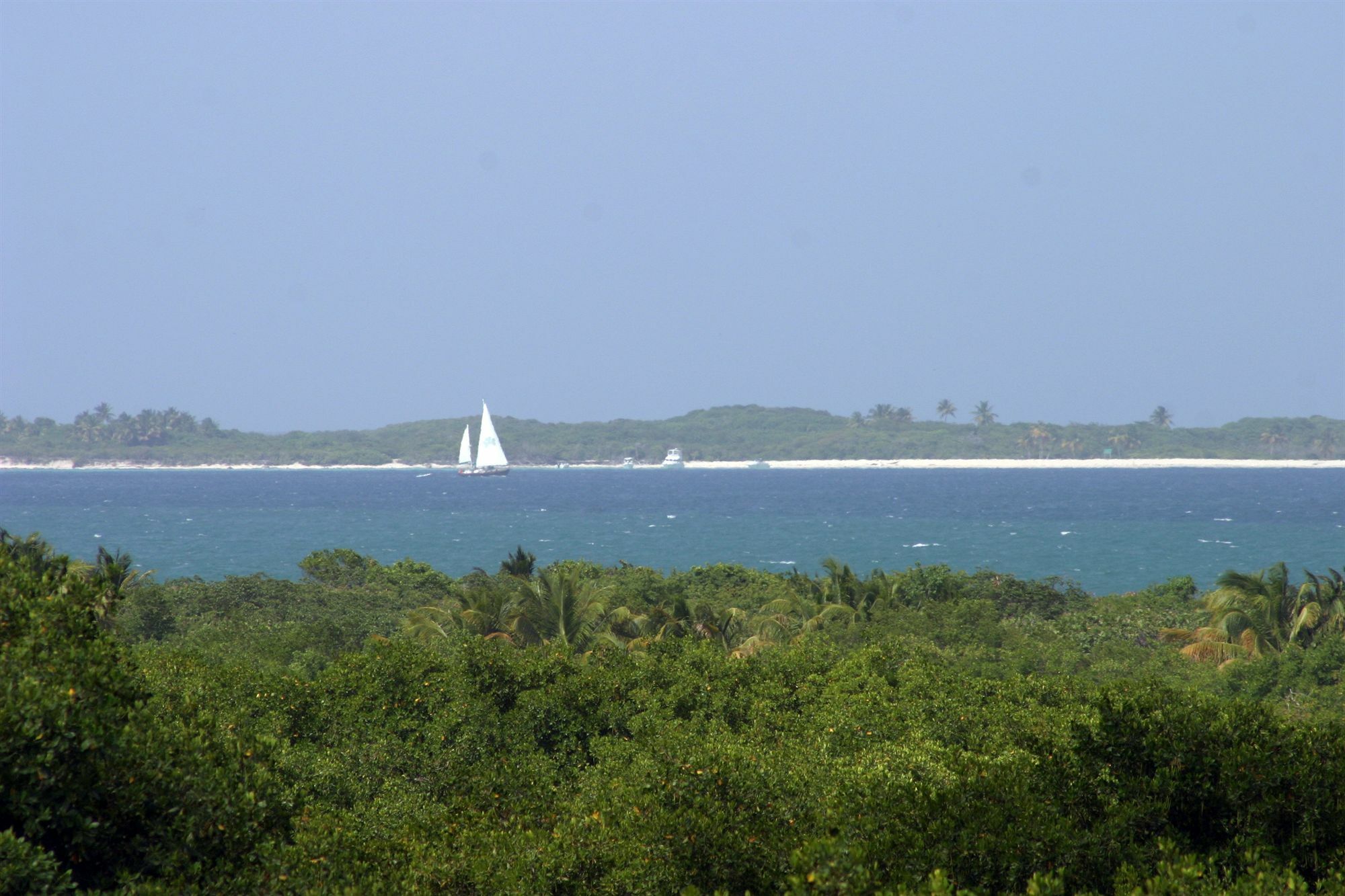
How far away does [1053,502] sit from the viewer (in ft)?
426

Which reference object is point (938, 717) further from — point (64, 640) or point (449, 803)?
point (64, 640)

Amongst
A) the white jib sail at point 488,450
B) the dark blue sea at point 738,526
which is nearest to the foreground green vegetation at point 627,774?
the dark blue sea at point 738,526

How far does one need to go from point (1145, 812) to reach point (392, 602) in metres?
34.3

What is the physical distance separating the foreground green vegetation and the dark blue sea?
51.0 metres

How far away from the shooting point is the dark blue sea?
75.5m

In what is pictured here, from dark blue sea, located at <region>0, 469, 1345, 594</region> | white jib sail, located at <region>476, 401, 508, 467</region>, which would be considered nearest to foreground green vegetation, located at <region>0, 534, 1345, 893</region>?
dark blue sea, located at <region>0, 469, 1345, 594</region>

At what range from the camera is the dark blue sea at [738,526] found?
248ft

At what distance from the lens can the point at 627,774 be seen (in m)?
11.2

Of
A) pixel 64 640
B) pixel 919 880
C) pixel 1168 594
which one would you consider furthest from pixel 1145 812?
pixel 1168 594

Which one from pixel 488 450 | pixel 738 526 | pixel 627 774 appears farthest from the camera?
pixel 488 450

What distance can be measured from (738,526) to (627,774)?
9113 centimetres

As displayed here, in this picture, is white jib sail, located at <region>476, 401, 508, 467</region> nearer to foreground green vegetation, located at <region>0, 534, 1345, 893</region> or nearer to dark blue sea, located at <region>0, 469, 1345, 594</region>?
dark blue sea, located at <region>0, 469, 1345, 594</region>

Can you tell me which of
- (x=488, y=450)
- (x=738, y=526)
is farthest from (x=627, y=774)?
(x=488, y=450)

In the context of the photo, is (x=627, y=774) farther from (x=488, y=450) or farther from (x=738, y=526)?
(x=488, y=450)
